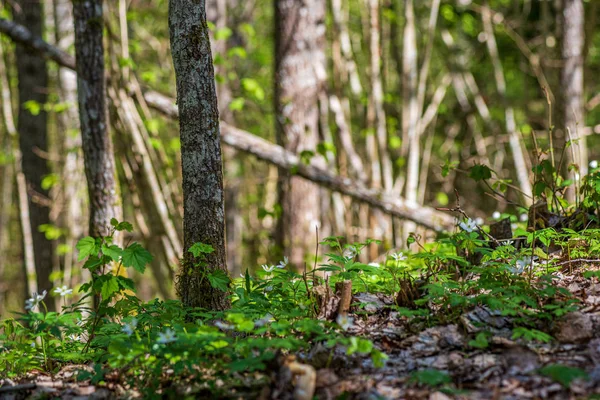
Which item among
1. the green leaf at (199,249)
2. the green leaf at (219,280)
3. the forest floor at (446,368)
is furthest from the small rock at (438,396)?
the green leaf at (199,249)

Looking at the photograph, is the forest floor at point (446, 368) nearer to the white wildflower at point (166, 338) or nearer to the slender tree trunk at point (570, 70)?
the white wildflower at point (166, 338)

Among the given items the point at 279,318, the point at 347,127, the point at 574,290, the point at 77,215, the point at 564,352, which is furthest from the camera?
the point at 77,215

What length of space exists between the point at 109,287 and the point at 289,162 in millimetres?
3889

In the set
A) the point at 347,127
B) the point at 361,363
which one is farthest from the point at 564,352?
the point at 347,127

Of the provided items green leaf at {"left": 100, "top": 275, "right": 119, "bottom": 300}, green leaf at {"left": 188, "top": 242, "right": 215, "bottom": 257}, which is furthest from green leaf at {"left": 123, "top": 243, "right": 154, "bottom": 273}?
green leaf at {"left": 188, "top": 242, "right": 215, "bottom": 257}

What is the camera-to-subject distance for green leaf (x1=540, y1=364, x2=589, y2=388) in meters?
2.10

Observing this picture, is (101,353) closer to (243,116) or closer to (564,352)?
(564,352)

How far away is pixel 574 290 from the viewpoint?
3107 mm

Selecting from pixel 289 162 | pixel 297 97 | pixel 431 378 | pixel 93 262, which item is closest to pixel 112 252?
pixel 93 262

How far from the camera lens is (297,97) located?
698 centimetres

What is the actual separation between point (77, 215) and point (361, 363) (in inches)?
304

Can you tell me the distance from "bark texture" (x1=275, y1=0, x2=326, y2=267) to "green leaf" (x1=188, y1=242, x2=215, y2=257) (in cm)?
385

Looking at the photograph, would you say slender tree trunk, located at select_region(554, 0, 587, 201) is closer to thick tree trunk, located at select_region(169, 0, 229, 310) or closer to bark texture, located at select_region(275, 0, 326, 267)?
bark texture, located at select_region(275, 0, 326, 267)

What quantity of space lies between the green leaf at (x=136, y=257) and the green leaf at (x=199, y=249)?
0.25 m
